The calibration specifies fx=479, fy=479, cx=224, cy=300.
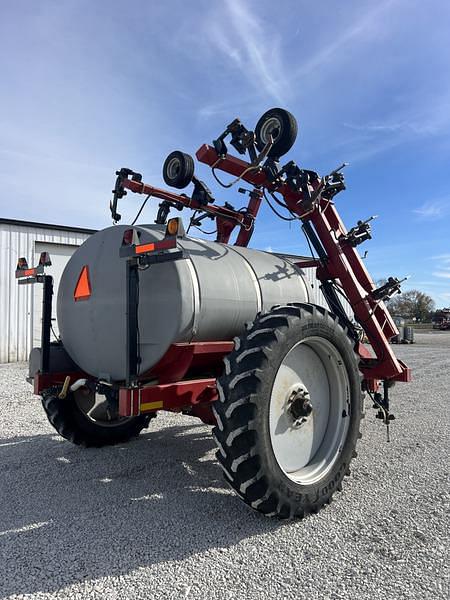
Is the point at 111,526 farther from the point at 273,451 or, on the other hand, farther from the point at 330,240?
the point at 330,240

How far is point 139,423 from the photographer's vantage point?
544 cm

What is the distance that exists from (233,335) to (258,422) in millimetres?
1197

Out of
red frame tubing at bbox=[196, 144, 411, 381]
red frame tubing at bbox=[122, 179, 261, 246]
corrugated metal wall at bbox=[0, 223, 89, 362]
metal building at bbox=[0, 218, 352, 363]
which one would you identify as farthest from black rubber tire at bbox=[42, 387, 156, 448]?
corrugated metal wall at bbox=[0, 223, 89, 362]

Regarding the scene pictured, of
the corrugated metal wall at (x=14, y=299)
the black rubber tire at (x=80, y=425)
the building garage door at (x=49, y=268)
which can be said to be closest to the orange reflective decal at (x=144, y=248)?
the black rubber tire at (x=80, y=425)

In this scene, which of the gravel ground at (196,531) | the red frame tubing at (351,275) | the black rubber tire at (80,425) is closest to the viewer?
the gravel ground at (196,531)

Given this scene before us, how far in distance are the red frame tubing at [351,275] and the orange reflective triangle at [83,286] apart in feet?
6.47

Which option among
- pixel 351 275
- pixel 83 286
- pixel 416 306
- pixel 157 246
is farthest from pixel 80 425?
pixel 416 306

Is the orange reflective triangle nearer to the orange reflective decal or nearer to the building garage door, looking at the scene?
the orange reflective decal

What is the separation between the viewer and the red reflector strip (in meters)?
3.22

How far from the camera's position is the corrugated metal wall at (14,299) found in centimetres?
1395

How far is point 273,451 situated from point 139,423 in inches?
97.4

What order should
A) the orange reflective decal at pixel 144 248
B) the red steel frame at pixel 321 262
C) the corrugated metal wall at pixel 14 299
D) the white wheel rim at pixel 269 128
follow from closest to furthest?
the orange reflective decal at pixel 144 248, the red steel frame at pixel 321 262, the white wheel rim at pixel 269 128, the corrugated metal wall at pixel 14 299

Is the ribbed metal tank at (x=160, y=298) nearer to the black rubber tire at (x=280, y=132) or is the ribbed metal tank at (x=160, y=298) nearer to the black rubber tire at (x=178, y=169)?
the black rubber tire at (x=178, y=169)

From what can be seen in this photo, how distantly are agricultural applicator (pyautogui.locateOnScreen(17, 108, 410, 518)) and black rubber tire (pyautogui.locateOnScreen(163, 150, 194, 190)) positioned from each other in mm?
13
